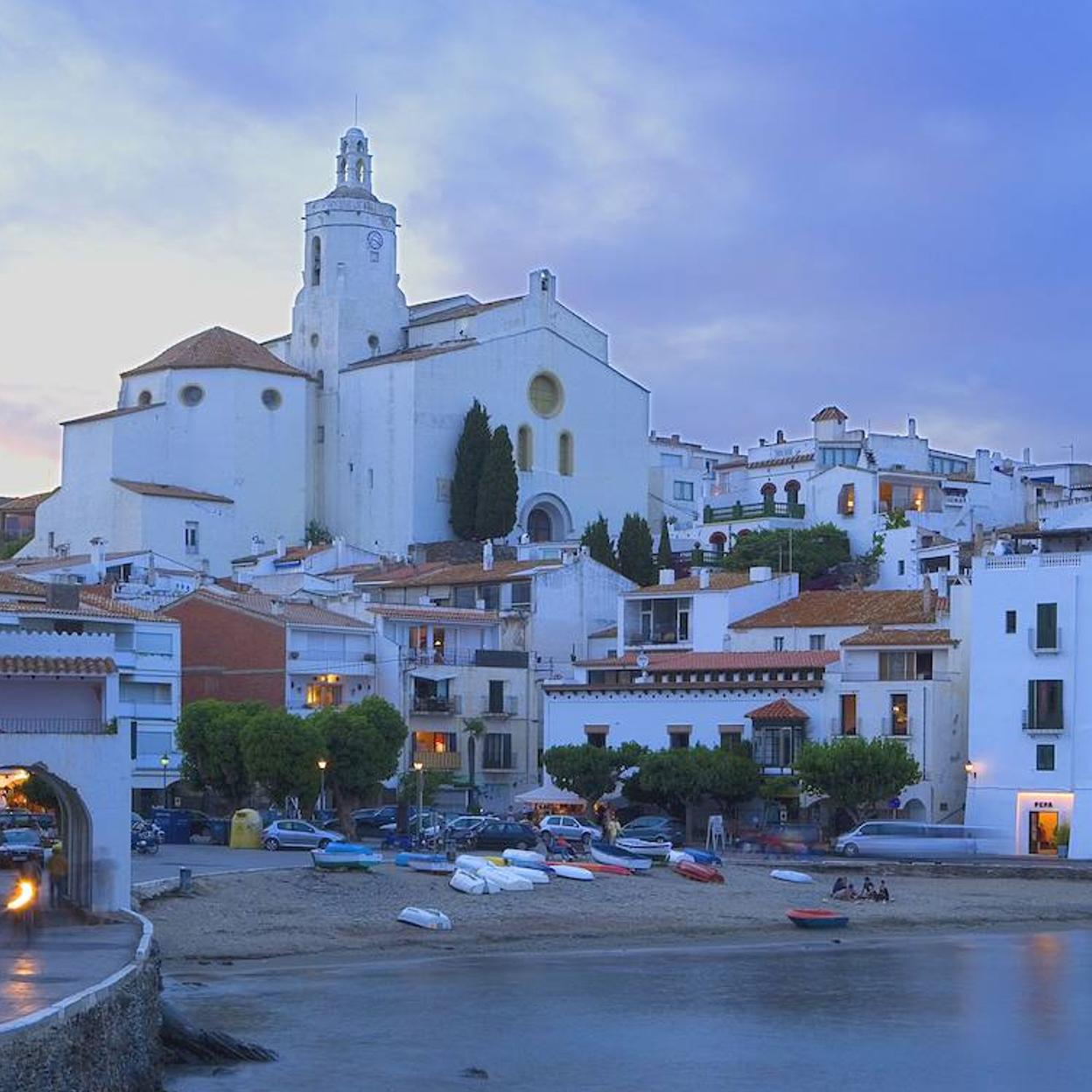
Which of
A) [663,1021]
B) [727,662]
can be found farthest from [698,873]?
[663,1021]

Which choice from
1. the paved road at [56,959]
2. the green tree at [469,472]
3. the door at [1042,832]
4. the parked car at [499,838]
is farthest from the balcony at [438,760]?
the paved road at [56,959]

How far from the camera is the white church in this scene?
9562cm

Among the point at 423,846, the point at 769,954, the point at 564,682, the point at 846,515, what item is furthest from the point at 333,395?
the point at 769,954

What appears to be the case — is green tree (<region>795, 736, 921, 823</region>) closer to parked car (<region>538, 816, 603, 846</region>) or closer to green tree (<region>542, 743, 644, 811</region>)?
parked car (<region>538, 816, 603, 846</region>)

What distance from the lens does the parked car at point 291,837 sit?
52844mm

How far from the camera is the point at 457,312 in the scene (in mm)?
104125

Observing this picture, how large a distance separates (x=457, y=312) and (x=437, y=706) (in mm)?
38112

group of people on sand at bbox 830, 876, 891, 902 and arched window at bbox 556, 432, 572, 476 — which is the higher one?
arched window at bbox 556, 432, 572, 476

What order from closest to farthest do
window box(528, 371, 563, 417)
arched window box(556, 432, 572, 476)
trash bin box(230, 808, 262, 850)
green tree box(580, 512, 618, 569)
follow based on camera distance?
trash bin box(230, 808, 262, 850) → green tree box(580, 512, 618, 569) → window box(528, 371, 563, 417) → arched window box(556, 432, 572, 476)

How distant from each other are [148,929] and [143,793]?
35341mm

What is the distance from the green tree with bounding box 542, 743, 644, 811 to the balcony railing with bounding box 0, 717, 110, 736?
30116 millimetres

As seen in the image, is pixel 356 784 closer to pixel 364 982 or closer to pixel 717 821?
pixel 717 821

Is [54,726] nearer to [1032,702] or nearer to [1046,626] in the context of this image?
[1032,702]

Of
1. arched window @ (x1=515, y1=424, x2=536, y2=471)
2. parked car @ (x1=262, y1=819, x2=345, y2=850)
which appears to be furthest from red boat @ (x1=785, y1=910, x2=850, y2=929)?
arched window @ (x1=515, y1=424, x2=536, y2=471)
